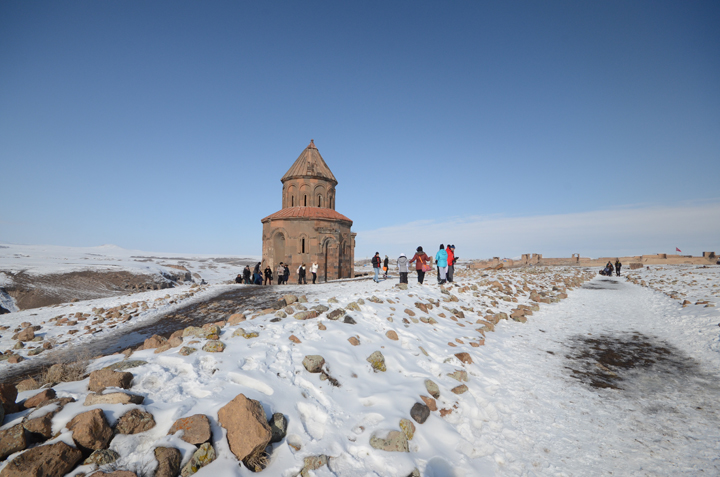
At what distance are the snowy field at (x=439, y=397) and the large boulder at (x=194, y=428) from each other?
86mm

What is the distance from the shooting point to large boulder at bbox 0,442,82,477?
92.7 inches

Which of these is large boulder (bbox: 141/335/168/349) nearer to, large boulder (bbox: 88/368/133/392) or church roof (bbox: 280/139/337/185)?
large boulder (bbox: 88/368/133/392)

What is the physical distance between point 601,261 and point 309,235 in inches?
1760

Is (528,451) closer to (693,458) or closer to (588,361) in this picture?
(693,458)

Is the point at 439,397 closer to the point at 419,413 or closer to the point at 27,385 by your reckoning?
the point at 419,413

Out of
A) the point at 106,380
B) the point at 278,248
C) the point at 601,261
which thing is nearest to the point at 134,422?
the point at 106,380

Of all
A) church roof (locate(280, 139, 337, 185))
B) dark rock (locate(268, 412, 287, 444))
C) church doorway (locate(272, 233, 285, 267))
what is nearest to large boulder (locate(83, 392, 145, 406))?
dark rock (locate(268, 412, 287, 444))

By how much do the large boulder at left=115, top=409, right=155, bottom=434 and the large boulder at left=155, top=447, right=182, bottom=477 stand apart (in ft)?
1.01

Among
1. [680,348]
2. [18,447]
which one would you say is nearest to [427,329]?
[680,348]

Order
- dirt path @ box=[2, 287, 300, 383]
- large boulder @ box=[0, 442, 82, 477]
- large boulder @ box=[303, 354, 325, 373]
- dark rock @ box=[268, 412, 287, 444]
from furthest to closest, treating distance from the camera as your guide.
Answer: dirt path @ box=[2, 287, 300, 383] < large boulder @ box=[303, 354, 325, 373] < dark rock @ box=[268, 412, 287, 444] < large boulder @ box=[0, 442, 82, 477]

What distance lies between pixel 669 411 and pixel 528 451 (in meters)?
2.63

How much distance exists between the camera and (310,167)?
27.0 meters

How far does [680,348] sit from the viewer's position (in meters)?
7.63

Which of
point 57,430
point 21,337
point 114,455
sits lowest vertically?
point 21,337
